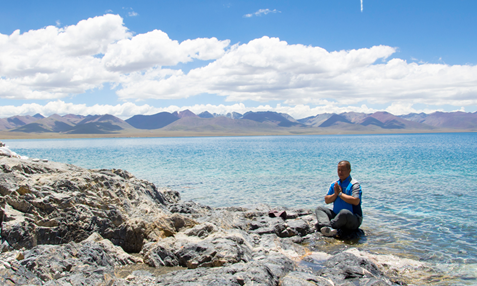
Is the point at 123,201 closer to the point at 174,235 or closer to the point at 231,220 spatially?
the point at 174,235

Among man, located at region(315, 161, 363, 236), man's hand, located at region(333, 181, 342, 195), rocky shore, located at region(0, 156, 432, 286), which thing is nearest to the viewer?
rocky shore, located at region(0, 156, 432, 286)

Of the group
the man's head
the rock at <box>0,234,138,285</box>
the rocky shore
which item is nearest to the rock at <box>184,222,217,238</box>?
the rocky shore

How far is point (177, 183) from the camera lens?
2631cm

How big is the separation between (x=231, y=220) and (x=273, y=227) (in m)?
1.65

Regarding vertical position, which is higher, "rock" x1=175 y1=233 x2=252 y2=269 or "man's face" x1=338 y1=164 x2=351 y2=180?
"man's face" x1=338 y1=164 x2=351 y2=180

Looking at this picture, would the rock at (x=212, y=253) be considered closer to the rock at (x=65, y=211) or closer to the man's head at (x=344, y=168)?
the rock at (x=65, y=211)

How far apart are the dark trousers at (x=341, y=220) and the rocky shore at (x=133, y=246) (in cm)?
51

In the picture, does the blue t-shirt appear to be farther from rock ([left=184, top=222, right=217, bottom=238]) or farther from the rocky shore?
rock ([left=184, top=222, right=217, bottom=238])

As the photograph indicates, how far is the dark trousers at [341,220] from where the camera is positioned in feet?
33.6

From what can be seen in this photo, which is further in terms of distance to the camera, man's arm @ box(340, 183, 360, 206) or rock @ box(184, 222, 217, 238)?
man's arm @ box(340, 183, 360, 206)

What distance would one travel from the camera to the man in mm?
10018

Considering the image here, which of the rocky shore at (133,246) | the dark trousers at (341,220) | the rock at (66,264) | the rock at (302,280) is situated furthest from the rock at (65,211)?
the dark trousers at (341,220)

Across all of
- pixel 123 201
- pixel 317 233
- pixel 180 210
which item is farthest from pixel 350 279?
pixel 180 210

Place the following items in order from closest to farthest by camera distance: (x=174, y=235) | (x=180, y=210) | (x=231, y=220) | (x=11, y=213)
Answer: (x=11, y=213), (x=174, y=235), (x=231, y=220), (x=180, y=210)
